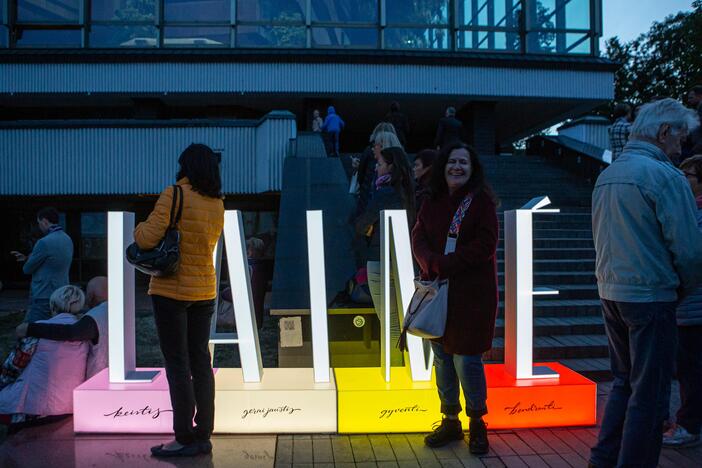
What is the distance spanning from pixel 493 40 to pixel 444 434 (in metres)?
15.8

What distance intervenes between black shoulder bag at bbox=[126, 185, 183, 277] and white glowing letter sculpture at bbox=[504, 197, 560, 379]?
7.53 ft

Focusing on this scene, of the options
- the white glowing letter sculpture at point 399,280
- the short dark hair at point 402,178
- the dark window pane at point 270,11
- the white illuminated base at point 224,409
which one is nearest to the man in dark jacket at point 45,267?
the white illuminated base at point 224,409

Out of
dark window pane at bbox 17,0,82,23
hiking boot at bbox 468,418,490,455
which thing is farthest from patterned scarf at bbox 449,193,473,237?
dark window pane at bbox 17,0,82,23

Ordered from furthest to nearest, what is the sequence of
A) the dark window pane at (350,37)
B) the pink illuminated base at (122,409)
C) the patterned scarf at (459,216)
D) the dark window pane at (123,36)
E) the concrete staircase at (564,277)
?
1. the dark window pane at (350,37)
2. the dark window pane at (123,36)
3. the concrete staircase at (564,277)
4. the pink illuminated base at (122,409)
5. the patterned scarf at (459,216)

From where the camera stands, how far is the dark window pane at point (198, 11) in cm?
1762

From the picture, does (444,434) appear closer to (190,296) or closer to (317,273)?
(317,273)

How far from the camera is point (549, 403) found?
4449 mm

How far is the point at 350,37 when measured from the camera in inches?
698

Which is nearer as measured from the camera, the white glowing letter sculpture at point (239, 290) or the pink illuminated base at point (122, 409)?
the pink illuminated base at point (122, 409)

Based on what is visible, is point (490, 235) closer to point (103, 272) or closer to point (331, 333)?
point (331, 333)

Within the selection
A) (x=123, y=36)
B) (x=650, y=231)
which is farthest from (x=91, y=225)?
(x=650, y=231)

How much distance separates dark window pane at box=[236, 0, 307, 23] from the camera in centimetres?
1759

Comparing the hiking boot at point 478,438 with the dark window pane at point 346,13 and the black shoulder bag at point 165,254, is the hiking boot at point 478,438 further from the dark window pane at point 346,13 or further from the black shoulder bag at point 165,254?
→ the dark window pane at point 346,13

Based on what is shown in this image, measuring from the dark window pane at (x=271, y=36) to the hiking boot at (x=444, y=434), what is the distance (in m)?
14.9
